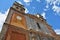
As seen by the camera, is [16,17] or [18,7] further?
[18,7]

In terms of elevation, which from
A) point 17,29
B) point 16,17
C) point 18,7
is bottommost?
point 17,29

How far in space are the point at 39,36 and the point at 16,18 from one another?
3.55 m

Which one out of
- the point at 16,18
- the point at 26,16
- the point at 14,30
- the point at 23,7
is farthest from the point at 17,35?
the point at 23,7

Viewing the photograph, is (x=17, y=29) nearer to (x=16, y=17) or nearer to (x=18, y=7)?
(x=16, y=17)

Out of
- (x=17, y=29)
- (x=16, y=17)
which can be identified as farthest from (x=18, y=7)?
(x=17, y=29)

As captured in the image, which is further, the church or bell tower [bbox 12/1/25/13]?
bell tower [bbox 12/1/25/13]

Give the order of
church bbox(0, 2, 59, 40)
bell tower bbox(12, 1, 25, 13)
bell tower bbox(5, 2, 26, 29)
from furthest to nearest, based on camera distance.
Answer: bell tower bbox(12, 1, 25, 13), bell tower bbox(5, 2, 26, 29), church bbox(0, 2, 59, 40)

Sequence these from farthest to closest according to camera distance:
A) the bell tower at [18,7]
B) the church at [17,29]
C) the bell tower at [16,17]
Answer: the bell tower at [18,7]
the bell tower at [16,17]
the church at [17,29]

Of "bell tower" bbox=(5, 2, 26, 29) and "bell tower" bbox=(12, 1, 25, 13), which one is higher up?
"bell tower" bbox=(12, 1, 25, 13)

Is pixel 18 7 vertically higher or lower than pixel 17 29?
higher

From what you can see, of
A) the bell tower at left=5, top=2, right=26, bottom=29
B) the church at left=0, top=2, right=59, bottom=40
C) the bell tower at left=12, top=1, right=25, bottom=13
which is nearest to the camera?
the church at left=0, top=2, right=59, bottom=40

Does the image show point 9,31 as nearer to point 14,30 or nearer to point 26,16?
point 14,30

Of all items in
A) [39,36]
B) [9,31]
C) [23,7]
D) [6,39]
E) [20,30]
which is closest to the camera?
[6,39]

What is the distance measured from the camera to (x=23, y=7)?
16.4 metres
